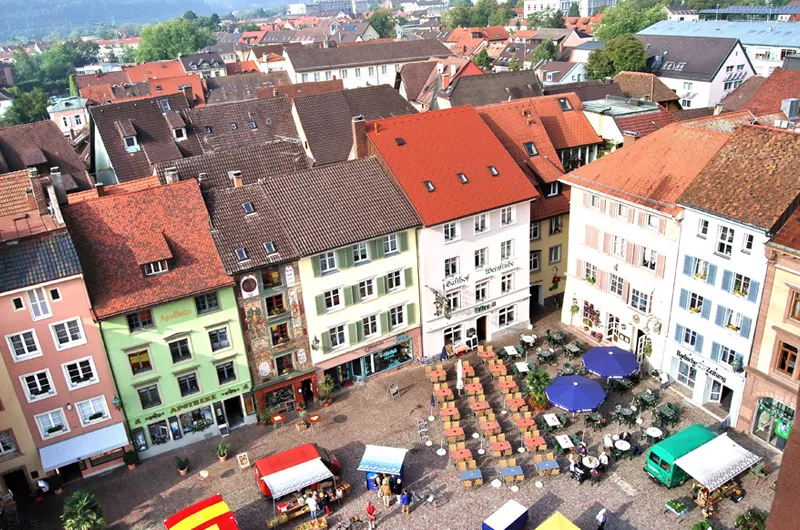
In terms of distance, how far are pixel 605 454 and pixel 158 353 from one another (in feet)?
81.7

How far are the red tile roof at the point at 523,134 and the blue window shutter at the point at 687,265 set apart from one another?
42.2ft

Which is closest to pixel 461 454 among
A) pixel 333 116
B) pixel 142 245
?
pixel 142 245

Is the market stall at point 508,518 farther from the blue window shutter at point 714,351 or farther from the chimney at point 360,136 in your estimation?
the chimney at point 360,136

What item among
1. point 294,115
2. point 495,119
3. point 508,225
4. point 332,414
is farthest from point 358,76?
point 332,414

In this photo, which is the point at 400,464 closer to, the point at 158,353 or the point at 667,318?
the point at 158,353

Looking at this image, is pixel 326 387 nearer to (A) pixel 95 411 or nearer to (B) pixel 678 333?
(A) pixel 95 411

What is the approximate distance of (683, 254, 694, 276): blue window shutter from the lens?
36.5 m

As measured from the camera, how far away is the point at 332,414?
39.4 metres

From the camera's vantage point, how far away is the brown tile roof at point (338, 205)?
37.7 meters

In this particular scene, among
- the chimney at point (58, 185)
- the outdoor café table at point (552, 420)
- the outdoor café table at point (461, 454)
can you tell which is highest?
the chimney at point (58, 185)

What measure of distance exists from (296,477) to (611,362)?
20023 millimetres

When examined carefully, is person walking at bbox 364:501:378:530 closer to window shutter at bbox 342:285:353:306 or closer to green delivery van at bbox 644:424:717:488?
window shutter at bbox 342:285:353:306

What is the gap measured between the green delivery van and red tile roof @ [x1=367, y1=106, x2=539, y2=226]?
57.9 feet

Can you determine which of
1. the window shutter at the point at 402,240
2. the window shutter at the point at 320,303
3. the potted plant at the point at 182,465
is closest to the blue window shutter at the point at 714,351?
the window shutter at the point at 402,240
